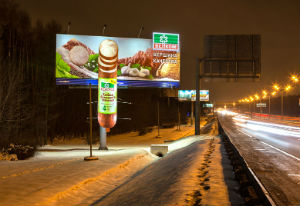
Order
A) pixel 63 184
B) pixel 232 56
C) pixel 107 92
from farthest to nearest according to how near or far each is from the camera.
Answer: pixel 232 56
pixel 107 92
pixel 63 184

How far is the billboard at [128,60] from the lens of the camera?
2583cm

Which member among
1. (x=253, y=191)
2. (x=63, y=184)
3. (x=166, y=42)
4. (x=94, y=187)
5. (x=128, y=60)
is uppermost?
(x=166, y=42)

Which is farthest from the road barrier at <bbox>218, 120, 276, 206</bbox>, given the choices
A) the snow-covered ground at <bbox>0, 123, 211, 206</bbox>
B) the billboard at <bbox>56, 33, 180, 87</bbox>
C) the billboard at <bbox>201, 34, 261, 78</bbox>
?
the billboard at <bbox>201, 34, 261, 78</bbox>

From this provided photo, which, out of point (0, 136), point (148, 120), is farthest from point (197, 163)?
point (148, 120)

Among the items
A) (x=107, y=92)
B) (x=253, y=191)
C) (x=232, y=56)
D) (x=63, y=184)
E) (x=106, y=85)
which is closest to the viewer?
(x=253, y=191)

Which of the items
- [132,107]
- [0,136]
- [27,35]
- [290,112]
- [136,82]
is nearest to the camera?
[136,82]

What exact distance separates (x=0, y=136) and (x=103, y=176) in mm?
21017

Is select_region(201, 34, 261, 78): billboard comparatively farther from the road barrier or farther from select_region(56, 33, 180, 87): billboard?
the road barrier

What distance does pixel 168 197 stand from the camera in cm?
722

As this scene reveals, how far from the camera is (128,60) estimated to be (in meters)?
26.4

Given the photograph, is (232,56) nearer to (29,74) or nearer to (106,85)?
(106,85)

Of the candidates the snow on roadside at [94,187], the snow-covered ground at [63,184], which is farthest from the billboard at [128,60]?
the snow-covered ground at [63,184]

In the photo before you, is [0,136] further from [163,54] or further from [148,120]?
[148,120]

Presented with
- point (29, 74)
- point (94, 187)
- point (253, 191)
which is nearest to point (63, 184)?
point (94, 187)
